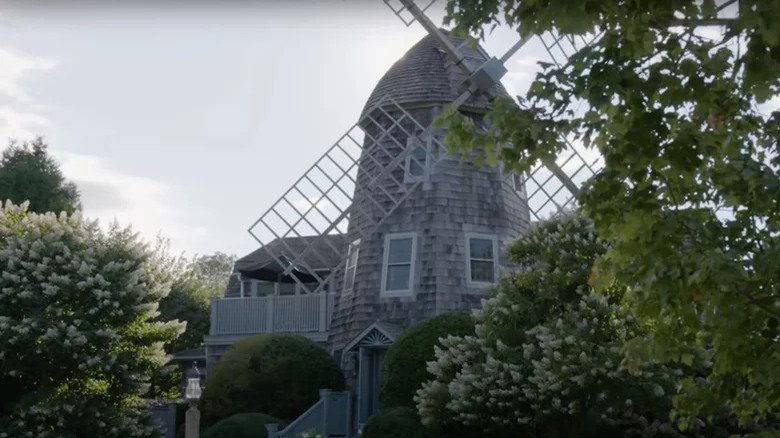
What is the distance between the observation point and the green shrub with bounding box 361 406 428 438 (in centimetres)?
2045

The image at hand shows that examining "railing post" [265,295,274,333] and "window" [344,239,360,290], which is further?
"railing post" [265,295,274,333]

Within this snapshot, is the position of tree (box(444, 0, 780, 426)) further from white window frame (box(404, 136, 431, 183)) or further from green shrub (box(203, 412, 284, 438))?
white window frame (box(404, 136, 431, 183))

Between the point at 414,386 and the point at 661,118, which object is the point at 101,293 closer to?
the point at 414,386

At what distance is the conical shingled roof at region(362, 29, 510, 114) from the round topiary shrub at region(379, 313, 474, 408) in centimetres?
678

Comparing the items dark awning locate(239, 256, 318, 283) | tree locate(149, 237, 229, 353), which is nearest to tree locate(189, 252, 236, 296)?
tree locate(149, 237, 229, 353)

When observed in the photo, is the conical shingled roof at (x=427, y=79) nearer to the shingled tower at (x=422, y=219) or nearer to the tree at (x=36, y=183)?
the shingled tower at (x=422, y=219)

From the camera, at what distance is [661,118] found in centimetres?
770

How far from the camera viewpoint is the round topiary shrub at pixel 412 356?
22.5 meters

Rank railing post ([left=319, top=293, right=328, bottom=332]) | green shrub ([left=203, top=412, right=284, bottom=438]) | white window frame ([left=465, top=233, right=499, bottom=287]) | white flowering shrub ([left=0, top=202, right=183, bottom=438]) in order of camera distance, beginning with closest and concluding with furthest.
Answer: white flowering shrub ([left=0, top=202, right=183, bottom=438]), green shrub ([left=203, top=412, right=284, bottom=438]), white window frame ([left=465, top=233, right=499, bottom=287]), railing post ([left=319, top=293, right=328, bottom=332])

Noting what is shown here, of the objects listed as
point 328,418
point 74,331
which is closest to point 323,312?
point 328,418

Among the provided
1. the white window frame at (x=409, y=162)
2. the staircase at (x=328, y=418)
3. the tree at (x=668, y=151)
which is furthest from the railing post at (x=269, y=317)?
the tree at (x=668, y=151)

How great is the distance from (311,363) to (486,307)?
7.37m

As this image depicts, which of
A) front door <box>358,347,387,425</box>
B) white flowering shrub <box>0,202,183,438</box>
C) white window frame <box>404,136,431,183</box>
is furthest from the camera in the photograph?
white window frame <box>404,136,431,183</box>

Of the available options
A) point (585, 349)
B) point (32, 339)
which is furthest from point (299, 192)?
point (585, 349)
